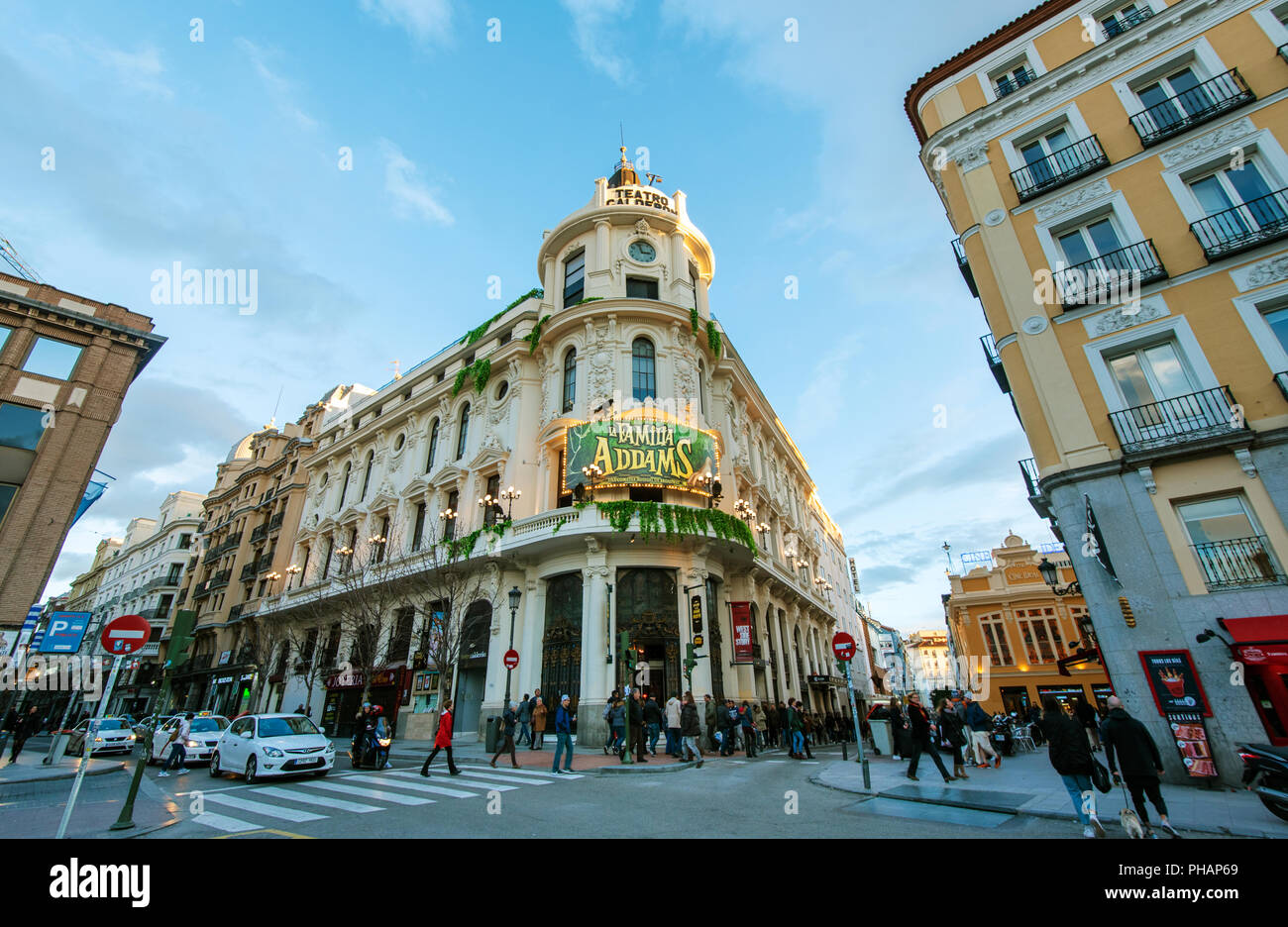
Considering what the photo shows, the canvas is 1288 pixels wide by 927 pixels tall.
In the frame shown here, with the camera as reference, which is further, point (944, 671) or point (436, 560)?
point (944, 671)

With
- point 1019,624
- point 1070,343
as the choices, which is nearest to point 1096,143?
point 1070,343

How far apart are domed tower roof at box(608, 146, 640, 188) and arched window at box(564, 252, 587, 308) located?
270 inches

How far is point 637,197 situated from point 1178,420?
25396 mm

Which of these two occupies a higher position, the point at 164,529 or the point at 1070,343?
the point at 164,529

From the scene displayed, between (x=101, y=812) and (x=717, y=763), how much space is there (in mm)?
12913

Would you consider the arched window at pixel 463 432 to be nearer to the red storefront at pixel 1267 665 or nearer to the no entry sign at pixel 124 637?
the no entry sign at pixel 124 637

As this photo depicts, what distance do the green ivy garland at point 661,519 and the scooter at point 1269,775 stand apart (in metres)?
14.7

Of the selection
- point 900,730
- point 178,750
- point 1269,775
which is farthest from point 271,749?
point 1269,775

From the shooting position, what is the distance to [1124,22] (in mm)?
16516

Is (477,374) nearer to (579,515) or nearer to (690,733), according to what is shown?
(579,515)

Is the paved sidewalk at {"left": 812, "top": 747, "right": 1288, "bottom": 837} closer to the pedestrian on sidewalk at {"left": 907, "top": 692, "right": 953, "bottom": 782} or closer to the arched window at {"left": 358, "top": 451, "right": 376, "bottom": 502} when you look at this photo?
the pedestrian on sidewalk at {"left": 907, "top": 692, "right": 953, "bottom": 782}
